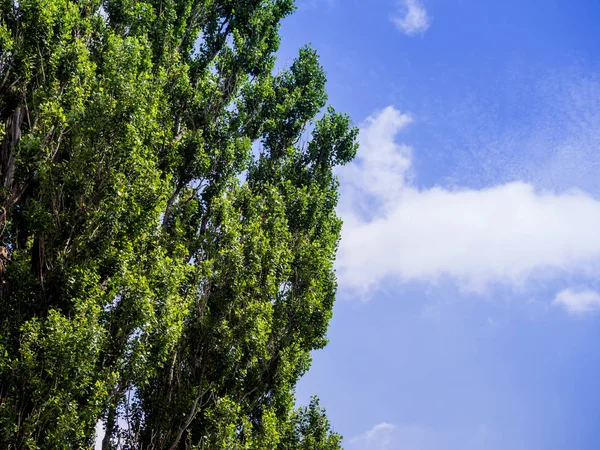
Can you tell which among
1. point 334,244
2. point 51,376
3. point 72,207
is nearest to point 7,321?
point 51,376

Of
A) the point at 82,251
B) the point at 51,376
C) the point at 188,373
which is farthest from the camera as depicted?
the point at 188,373

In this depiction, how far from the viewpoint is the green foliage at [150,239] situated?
36.2 ft

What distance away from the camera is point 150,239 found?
516 inches

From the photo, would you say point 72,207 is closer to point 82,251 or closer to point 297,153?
point 82,251

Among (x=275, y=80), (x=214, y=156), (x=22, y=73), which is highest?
(x=275, y=80)

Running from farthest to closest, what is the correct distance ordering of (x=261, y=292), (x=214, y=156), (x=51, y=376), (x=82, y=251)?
(x=214, y=156) → (x=261, y=292) → (x=82, y=251) → (x=51, y=376)

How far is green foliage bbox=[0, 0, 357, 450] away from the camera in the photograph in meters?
11.0

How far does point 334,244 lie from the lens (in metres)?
19.2

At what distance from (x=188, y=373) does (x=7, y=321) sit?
4.54 metres

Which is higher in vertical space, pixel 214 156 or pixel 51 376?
pixel 214 156

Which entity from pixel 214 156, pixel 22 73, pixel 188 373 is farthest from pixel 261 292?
pixel 22 73

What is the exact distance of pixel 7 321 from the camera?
34.8 feet

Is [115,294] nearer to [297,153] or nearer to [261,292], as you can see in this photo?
[261,292]

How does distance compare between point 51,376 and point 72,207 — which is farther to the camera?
point 72,207
